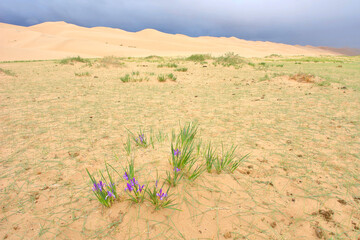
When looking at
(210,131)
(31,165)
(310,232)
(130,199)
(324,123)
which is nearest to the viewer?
(310,232)

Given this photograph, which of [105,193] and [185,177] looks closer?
[105,193]

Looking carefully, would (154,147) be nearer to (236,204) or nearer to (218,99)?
(236,204)

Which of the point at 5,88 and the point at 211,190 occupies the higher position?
the point at 5,88

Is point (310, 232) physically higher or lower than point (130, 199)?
lower

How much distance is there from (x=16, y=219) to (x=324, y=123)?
15.5 ft

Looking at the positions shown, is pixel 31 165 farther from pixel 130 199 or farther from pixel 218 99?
pixel 218 99

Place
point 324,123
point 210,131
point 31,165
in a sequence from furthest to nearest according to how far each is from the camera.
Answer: point 324,123 → point 210,131 → point 31,165

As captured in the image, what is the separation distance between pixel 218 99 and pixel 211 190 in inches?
152

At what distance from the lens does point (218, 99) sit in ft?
17.7

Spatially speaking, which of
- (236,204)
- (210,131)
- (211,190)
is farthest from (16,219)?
(210,131)

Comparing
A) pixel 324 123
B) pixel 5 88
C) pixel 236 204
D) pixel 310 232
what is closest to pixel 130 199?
pixel 236 204

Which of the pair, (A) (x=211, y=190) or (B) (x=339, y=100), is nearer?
(A) (x=211, y=190)

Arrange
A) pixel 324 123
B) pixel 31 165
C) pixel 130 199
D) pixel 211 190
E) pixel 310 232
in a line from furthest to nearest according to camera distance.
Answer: pixel 324 123, pixel 31 165, pixel 211 190, pixel 130 199, pixel 310 232

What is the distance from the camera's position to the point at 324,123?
11.7 feet
